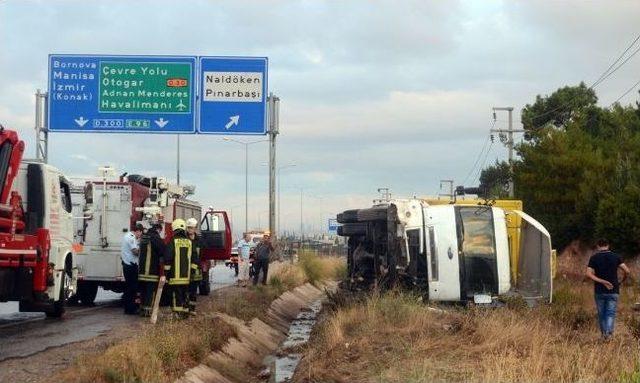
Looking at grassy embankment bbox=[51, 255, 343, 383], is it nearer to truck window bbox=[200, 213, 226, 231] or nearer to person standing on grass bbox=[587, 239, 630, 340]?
person standing on grass bbox=[587, 239, 630, 340]

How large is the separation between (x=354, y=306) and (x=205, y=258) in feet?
26.3

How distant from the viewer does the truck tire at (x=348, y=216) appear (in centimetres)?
2079

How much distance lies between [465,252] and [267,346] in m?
4.20

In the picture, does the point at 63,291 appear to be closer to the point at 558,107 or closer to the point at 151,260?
the point at 151,260

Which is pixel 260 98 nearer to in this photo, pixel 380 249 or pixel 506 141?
pixel 380 249

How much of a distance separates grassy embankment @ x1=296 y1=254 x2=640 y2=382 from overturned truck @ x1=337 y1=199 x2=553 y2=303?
0.78 metres

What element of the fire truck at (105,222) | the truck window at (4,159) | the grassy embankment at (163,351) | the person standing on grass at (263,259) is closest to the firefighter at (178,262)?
the grassy embankment at (163,351)

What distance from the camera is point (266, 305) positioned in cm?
2162

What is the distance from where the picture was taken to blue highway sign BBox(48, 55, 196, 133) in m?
24.3

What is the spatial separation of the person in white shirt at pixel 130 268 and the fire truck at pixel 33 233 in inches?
41.3

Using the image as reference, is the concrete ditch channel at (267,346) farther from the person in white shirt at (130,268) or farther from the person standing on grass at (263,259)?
the person in white shirt at (130,268)

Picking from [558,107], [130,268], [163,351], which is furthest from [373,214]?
[558,107]

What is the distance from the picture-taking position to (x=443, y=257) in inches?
637

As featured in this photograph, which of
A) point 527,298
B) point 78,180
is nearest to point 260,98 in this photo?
point 78,180
